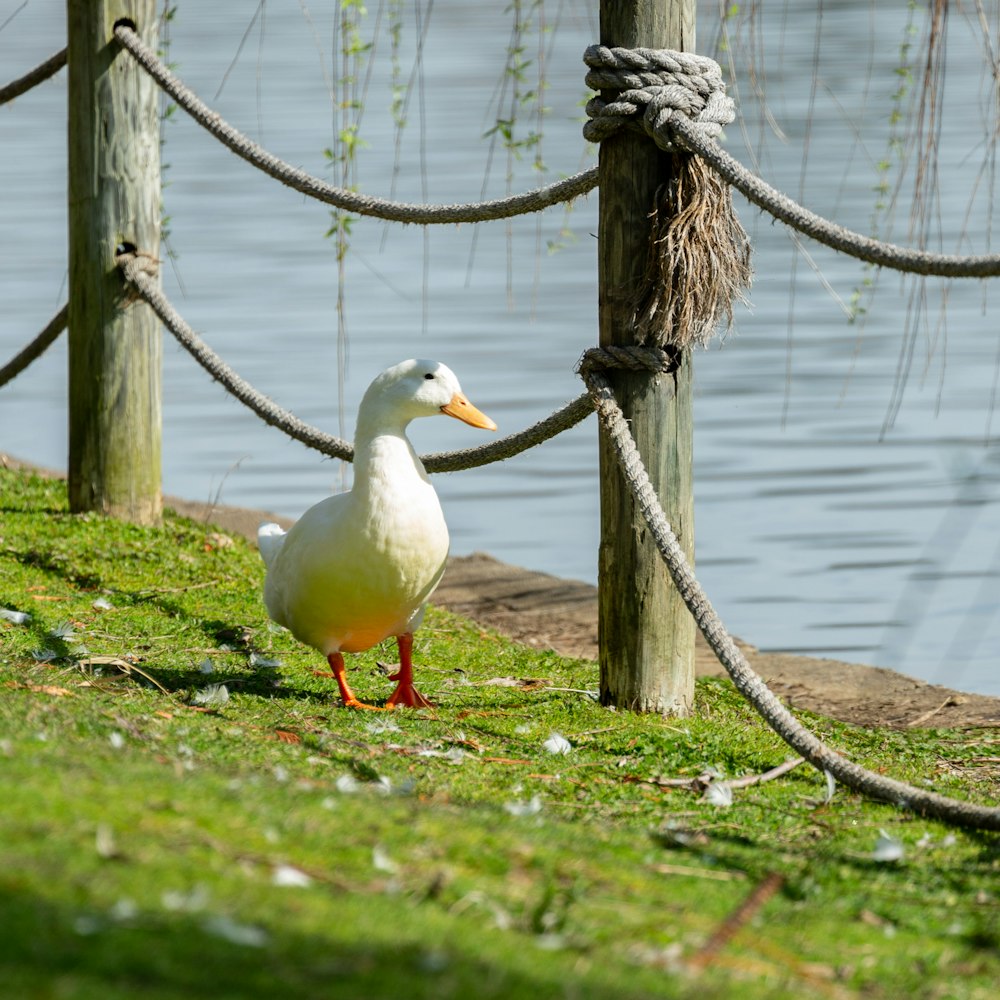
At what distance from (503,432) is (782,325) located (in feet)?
14.1

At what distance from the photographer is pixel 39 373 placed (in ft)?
47.1

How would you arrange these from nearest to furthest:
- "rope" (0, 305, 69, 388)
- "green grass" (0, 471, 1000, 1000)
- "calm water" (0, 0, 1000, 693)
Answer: "green grass" (0, 471, 1000, 1000) < "rope" (0, 305, 69, 388) < "calm water" (0, 0, 1000, 693)

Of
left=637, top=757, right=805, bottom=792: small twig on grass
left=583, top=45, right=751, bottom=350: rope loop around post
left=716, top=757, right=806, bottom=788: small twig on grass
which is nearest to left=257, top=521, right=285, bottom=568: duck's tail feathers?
left=583, top=45, right=751, bottom=350: rope loop around post

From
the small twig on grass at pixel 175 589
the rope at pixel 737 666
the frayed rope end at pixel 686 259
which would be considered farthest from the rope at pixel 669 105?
the small twig on grass at pixel 175 589

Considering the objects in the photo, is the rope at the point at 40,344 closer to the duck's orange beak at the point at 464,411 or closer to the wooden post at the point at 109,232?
the wooden post at the point at 109,232

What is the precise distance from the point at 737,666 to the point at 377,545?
1.25 m

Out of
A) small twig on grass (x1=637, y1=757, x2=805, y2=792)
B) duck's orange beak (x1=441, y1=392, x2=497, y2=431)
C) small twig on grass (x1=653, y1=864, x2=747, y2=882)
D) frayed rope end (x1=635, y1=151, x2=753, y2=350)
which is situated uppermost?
frayed rope end (x1=635, y1=151, x2=753, y2=350)

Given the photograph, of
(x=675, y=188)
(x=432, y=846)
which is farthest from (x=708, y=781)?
(x=675, y=188)

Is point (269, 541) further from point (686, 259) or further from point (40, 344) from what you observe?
point (40, 344)

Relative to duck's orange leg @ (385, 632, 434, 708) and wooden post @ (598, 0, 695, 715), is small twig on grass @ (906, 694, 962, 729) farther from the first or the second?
duck's orange leg @ (385, 632, 434, 708)

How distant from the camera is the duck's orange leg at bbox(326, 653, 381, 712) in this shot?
516cm

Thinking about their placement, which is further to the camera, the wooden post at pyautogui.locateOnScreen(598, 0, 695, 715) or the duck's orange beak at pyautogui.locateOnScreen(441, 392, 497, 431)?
the duck's orange beak at pyautogui.locateOnScreen(441, 392, 497, 431)

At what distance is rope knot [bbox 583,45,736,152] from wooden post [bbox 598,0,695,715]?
0.08m

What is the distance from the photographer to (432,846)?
3068mm
